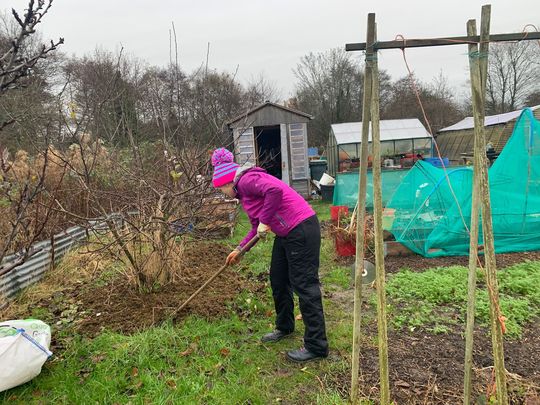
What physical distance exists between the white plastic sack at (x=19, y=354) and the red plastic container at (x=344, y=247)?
13.8ft

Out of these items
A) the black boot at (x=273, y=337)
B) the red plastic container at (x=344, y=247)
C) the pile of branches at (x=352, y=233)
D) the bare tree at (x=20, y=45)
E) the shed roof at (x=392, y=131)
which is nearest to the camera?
the bare tree at (x=20, y=45)

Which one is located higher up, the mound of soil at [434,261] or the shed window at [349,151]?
the shed window at [349,151]

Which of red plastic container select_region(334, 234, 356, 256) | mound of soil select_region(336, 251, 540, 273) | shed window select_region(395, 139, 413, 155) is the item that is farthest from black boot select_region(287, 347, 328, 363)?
shed window select_region(395, 139, 413, 155)

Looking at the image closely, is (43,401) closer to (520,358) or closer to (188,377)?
(188,377)

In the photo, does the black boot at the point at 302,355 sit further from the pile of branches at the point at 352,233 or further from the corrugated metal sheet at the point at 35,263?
the pile of branches at the point at 352,233

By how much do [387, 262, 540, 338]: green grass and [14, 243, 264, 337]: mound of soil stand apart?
1736 mm

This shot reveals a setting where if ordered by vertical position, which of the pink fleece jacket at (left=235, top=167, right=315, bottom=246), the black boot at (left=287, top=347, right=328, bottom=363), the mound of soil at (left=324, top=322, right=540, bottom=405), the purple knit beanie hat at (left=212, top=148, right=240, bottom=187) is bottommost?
the mound of soil at (left=324, top=322, right=540, bottom=405)

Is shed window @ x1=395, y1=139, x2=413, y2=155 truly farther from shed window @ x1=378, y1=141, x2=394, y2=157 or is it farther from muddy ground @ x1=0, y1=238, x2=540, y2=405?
Answer: muddy ground @ x1=0, y1=238, x2=540, y2=405

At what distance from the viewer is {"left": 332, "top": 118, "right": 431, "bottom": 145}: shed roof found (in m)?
15.5

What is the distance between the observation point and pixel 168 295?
166 inches

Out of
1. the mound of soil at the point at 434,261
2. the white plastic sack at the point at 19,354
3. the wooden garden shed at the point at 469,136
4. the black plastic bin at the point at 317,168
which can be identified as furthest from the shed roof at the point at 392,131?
the white plastic sack at the point at 19,354

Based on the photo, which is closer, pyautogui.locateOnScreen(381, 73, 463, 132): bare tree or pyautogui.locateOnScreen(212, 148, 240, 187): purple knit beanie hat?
pyautogui.locateOnScreen(212, 148, 240, 187): purple knit beanie hat

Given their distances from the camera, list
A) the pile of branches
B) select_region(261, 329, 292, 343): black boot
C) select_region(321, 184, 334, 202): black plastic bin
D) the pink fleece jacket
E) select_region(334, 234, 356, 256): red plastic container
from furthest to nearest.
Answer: select_region(321, 184, 334, 202): black plastic bin
select_region(334, 234, 356, 256): red plastic container
the pile of branches
select_region(261, 329, 292, 343): black boot
the pink fleece jacket

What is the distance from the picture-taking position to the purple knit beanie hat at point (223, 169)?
320 centimetres
